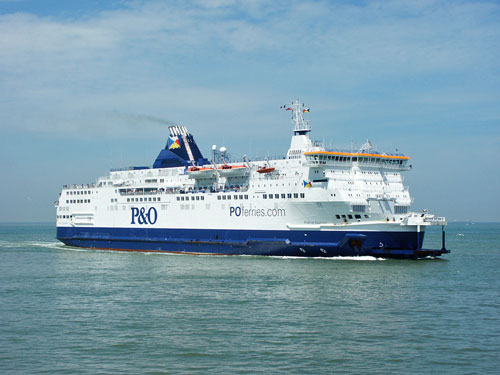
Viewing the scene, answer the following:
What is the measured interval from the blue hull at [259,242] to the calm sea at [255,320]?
5.46 feet

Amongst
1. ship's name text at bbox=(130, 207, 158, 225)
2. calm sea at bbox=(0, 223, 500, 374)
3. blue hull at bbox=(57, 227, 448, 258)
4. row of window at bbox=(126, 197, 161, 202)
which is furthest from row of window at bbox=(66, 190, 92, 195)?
calm sea at bbox=(0, 223, 500, 374)

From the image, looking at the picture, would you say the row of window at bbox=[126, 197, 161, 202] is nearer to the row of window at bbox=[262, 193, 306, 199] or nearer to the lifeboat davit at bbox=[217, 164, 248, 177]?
the lifeboat davit at bbox=[217, 164, 248, 177]

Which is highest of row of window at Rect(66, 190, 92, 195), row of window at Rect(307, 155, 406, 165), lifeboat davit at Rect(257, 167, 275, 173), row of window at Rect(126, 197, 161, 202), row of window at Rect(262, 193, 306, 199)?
row of window at Rect(307, 155, 406, 165)

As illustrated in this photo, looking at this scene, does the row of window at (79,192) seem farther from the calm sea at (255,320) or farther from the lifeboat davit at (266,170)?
the lifeboat davit at (266,170)

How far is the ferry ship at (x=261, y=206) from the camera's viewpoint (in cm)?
3416

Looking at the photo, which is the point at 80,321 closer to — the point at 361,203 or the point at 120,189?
the point at 361,203

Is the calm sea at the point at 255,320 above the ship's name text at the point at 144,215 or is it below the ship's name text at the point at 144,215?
below

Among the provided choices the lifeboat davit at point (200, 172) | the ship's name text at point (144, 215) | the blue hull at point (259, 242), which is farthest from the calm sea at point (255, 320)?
the ship's name text at point (144, 215)

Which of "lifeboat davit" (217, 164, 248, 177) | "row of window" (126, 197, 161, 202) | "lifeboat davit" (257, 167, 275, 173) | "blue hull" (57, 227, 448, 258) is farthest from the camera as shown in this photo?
"row of window" (126, 197, 161, 202)

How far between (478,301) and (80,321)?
14697 millimetres

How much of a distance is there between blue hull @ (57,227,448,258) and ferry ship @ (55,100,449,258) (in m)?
0.06

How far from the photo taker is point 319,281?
27047 millimetres

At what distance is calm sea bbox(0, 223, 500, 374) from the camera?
1531cm

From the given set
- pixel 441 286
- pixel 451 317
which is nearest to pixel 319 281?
pixel 441 286
